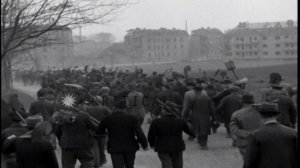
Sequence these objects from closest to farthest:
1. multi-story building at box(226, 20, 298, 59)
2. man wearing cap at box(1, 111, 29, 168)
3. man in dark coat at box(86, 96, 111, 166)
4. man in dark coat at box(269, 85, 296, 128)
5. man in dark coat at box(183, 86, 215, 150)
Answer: man wearing cap at box(1, 111, 29, 168)
man in dark coat at box(269, 85, 296, 128)
man in dark coat at box(86, 96, 111, 166)
man in dark coat at box(183, 86, 215, 150)
multi-story building at box(226, 20, 298, 59)

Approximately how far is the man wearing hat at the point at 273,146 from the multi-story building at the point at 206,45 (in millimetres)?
134160

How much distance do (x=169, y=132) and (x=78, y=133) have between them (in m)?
1.42

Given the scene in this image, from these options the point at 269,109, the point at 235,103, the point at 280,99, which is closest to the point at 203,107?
the point at 235,103

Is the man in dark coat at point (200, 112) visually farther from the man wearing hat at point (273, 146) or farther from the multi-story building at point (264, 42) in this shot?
the multi-story building at point (264, 42)

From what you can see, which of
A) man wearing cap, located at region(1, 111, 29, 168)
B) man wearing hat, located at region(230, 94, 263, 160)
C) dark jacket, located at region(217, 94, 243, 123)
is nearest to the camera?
man wearing cap, located at region(1, 111, 29, 168)

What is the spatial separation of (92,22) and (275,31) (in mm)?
119146

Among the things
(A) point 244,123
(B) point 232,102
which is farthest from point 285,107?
(B) point 232,102

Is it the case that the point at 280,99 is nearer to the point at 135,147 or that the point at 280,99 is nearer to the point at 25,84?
the point at 135,147

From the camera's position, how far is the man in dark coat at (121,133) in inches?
318

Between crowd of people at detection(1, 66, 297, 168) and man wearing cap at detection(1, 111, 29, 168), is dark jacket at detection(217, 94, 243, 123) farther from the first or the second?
man wearing cap at detection(1, 111, 29, 168)

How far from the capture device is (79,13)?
999cm

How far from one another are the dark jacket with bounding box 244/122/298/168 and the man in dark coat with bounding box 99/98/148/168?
2.40 meters

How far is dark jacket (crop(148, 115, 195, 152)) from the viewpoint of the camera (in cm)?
814

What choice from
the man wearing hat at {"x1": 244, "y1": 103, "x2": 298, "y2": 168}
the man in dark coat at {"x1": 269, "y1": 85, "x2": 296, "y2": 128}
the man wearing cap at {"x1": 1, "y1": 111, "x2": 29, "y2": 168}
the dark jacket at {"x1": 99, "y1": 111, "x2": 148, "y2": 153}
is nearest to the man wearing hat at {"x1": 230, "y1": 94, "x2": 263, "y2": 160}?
the man in dark coat at {"x1": 269, "y1": 85, "x2": 296, "y2": 128}
